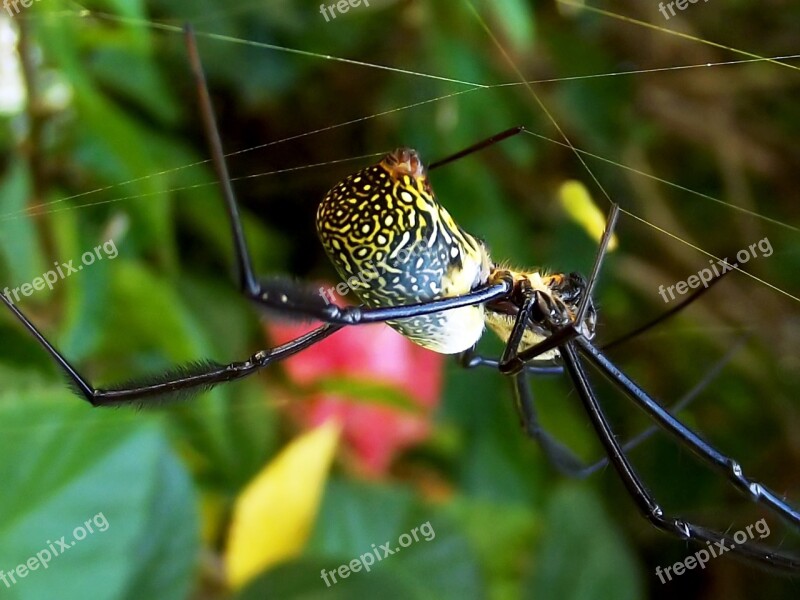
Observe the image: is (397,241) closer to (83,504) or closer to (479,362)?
(479,362)

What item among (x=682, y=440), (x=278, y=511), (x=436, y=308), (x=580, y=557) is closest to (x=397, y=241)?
(x=436, y=308)

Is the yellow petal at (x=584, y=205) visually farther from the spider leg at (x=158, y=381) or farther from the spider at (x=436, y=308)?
the spider leg at (x=158, y=381)

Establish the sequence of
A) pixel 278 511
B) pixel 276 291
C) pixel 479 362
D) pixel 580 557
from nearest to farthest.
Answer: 1. pixel 276 291
2. pixel 479 362
3. pixel 278 511
4. pixel 580 557

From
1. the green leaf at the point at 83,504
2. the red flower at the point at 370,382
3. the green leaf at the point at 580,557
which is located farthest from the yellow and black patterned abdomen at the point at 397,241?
the green leaf at the point at 580,557

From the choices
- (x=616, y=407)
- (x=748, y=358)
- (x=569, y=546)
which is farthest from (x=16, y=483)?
(x=748, y=358)

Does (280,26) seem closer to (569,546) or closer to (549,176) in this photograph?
(549,176)

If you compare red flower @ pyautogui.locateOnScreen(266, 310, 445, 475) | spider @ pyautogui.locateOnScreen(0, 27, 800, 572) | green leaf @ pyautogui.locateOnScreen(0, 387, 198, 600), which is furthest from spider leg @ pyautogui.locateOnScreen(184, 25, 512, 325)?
red flower @ pyautogui.locateOnScreen(266, 310, 445, 475)
